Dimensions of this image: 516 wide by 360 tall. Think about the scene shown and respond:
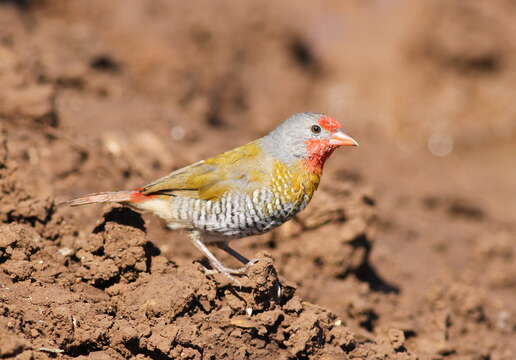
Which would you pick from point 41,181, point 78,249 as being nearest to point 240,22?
point 41,181

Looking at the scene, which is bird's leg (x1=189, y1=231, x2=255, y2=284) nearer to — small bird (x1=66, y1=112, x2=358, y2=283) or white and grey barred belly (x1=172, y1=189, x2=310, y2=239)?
small bird (x1=66, y1=112, x2=358, y2=283)

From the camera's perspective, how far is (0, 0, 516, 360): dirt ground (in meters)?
4.57

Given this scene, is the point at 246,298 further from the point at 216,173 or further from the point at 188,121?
the point at 188,121

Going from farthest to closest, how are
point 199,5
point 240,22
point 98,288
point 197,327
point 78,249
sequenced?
point 240,22, point 199,5, point 78,249, point 98,288, point 197,327

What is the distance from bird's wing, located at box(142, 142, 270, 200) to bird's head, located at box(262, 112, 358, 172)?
0.17m

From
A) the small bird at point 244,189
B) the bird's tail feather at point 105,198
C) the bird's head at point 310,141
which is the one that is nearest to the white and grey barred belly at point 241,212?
the small bird at point 244,189

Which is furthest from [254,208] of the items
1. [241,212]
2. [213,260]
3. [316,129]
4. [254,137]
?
[254,137]

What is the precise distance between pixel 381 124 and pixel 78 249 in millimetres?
8241

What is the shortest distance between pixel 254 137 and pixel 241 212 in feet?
16.4

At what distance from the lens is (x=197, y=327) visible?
4465mm

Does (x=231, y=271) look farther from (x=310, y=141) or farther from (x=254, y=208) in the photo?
(x=310, y=141)

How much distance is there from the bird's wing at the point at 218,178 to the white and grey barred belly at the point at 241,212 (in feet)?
0.20

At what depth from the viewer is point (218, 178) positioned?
5301 mm

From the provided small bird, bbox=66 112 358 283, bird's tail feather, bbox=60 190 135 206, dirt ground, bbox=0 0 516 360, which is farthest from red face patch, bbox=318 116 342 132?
bird's tail feather, bbox=60 190 135 206
